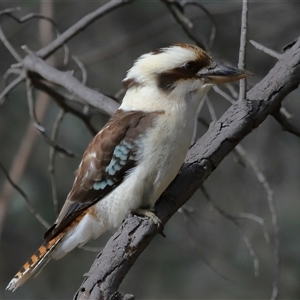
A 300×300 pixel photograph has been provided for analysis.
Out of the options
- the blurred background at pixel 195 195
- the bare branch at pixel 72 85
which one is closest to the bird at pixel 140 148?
the bare branch at pixel 72 85

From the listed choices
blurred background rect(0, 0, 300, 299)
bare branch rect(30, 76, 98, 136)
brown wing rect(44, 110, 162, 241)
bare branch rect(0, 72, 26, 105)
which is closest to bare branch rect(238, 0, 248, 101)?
brown wing rect(44, 110, 162, 241)

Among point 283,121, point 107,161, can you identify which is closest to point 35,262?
point 107,161

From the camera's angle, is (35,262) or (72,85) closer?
(35,262)

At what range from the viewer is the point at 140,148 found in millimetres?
1810

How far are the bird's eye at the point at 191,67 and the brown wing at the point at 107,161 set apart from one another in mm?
151

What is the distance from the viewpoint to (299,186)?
408 cm

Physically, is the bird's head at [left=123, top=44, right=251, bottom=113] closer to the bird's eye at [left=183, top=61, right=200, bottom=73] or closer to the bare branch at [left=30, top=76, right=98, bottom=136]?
the bird's eye at [left=183, top=61, right=200, bottom=73]

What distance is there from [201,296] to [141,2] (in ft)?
5.97

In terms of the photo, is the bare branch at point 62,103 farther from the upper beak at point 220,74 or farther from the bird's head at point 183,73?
the upper beak at point 220,74

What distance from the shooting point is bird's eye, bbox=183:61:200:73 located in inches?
72.4

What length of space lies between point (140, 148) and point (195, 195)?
78.8 inches

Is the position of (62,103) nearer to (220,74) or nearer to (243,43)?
(220,74)

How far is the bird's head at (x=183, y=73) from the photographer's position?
1840 mm

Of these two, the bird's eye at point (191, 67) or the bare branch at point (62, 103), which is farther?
the bare branch at point (62, 103)
